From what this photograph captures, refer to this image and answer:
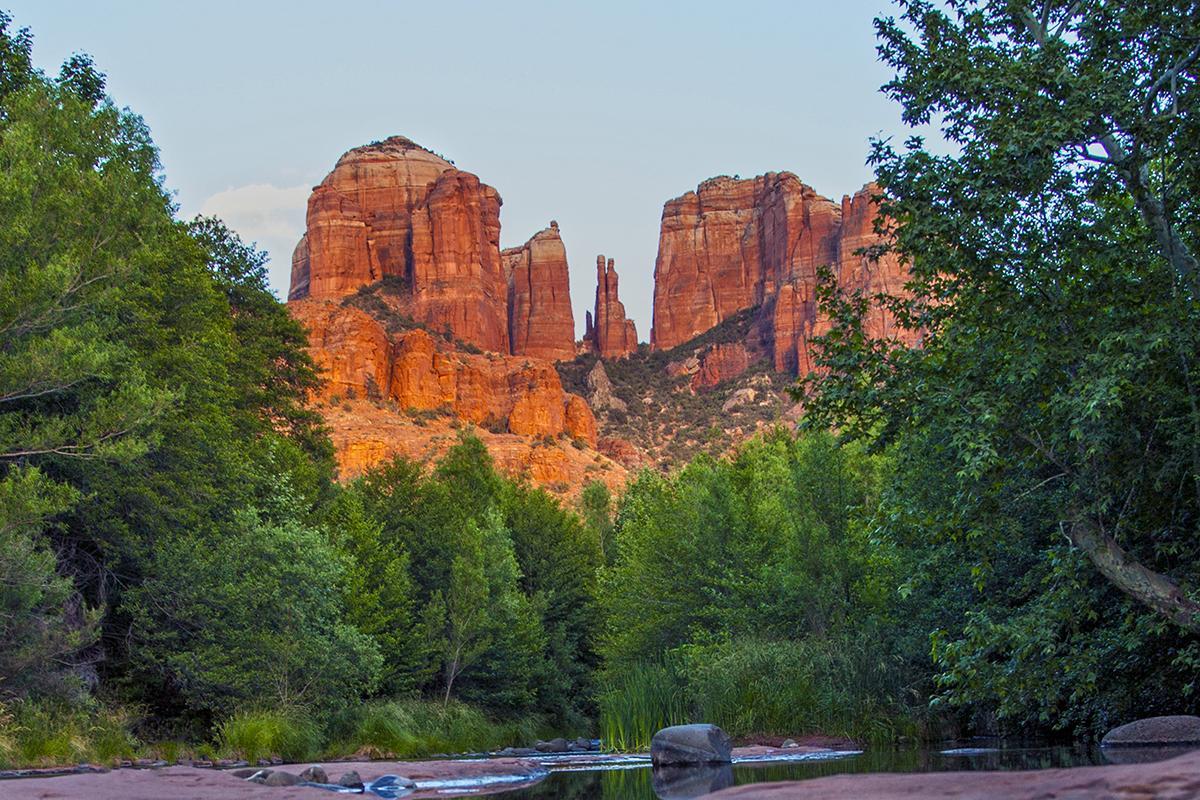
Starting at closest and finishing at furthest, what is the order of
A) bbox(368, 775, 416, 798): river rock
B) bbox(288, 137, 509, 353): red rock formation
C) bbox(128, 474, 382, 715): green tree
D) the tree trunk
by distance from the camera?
the tree trunk, bbox(368, 775, 416, 798): river rock, bbox(128, 474, 382, 715): green tree, bbox(288, 137, 509, 353): red rock formation

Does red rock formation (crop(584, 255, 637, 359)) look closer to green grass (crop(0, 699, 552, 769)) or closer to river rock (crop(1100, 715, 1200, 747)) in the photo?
Result: green grass (crop(0, 699, 552, 769))

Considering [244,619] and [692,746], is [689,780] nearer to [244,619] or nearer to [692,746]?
[692,746]

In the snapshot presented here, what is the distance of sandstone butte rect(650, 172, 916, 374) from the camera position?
513 ft

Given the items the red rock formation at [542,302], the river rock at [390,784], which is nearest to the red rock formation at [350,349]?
the red rock formation at [542,302]

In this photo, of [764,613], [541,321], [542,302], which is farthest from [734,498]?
[542,302]

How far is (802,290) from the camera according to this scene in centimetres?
16250

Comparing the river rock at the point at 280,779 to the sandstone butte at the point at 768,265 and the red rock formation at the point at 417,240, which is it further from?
the red rock formation at the point at 417,240

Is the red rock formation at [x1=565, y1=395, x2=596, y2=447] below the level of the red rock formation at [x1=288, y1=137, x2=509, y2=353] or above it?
below

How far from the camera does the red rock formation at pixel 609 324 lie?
188 m

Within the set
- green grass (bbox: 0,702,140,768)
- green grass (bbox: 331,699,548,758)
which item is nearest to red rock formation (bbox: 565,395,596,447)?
green grass (bbox: 331,699,548,758)

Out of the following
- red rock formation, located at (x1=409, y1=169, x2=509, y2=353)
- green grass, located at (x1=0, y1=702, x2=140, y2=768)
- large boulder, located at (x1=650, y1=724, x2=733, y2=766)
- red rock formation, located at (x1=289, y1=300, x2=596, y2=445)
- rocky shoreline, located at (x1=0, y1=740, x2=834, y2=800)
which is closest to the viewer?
rocky shoreline, located at (x1=0, y1=740, x2=834, y2=800)

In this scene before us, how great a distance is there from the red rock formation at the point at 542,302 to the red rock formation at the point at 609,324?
31.1 ft

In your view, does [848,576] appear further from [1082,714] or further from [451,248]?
[451,248]

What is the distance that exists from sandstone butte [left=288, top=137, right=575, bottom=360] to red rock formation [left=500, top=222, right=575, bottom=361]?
0.16 metres
